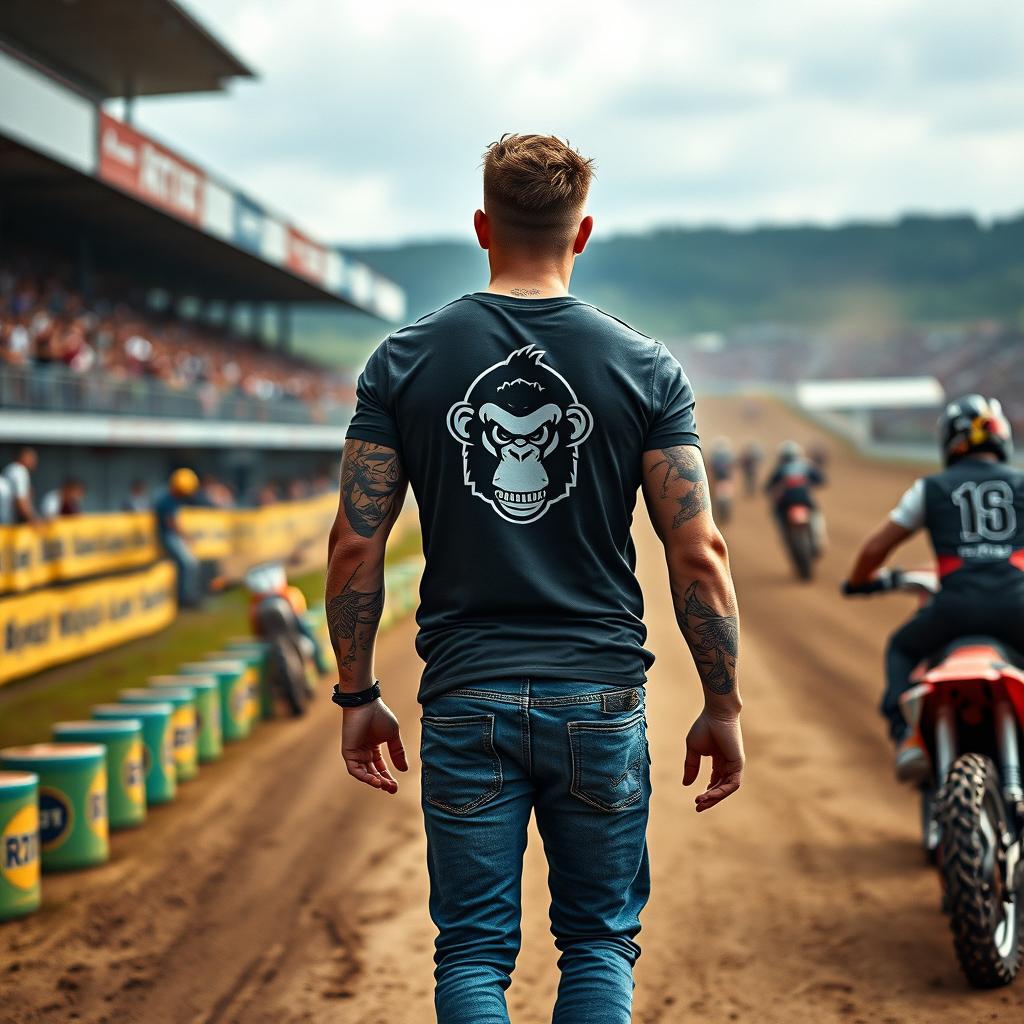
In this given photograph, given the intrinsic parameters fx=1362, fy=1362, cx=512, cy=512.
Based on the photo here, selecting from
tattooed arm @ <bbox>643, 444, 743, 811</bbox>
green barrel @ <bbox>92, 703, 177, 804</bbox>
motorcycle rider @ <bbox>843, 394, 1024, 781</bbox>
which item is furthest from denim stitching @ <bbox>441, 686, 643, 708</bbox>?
green barrel @ <bbox>92, 703, 177, 804</bbox>

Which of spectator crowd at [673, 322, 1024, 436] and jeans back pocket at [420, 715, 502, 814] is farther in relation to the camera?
spectator crowd at [673, 322, 1024, 436]

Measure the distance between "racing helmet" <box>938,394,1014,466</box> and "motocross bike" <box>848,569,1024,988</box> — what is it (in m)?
0.77

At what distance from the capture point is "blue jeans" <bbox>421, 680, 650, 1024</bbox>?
2682 millimetres

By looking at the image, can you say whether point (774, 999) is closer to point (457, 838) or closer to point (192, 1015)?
point (192, 1015)

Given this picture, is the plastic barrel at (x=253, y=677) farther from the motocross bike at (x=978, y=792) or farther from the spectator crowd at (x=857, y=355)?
the spectator crowd at (x=857, y=355)

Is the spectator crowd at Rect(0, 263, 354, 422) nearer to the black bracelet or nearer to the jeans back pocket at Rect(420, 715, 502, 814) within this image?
the black bracelet

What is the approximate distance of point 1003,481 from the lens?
5395 mm

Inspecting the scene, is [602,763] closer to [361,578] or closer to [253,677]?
[361,578]

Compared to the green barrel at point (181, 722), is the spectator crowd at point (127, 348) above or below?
above

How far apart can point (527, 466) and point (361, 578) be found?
445mm

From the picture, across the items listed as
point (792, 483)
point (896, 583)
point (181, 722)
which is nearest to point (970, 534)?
point (896, 583)

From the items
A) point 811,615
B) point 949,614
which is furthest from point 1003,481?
point 811,615

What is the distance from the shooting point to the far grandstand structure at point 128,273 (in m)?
23.6

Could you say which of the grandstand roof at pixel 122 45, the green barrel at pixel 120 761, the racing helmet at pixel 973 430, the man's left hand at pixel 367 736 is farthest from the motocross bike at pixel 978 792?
the grandstand roof at pixel 122 45
